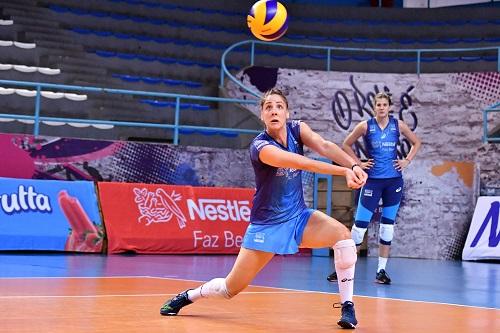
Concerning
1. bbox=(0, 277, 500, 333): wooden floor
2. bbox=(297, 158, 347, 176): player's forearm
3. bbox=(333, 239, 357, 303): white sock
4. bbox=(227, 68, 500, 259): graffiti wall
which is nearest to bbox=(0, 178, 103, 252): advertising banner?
bbox=(0, 277, 500, 333): wooden floor

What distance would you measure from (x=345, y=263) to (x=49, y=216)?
8094mm

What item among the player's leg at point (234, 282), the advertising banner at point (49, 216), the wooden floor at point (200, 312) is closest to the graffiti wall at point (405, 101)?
the advertising banner at point (49, 216)

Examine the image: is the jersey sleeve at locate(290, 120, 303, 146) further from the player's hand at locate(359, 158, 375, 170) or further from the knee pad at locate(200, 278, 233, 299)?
the player's hand at locate(359, 158, 375, 170)

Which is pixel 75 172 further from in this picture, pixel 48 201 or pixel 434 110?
pixel 434 110

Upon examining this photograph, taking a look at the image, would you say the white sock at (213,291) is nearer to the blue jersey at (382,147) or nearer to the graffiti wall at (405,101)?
the blue jersey at (382,147)

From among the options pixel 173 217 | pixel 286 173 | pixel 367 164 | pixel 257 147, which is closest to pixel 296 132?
pixel 286 173

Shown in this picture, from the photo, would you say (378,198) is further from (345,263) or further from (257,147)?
(257,147)

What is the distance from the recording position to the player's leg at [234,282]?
5.48 metres

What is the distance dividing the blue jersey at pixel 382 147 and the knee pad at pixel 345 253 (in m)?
4.58

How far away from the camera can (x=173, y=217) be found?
1359 cm

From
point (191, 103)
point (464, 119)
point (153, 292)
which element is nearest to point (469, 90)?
point (464, 119)

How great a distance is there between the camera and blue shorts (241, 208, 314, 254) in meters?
5.43

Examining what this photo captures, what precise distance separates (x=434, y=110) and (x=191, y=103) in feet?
18.7

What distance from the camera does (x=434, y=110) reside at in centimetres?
1842
